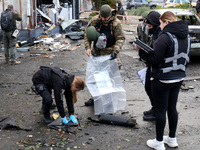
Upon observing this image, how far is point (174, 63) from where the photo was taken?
3496mm

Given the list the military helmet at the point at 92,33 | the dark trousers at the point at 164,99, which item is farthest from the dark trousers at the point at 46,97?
the dark trousers at the point at 164,99

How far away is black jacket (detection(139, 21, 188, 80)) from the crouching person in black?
1254mm

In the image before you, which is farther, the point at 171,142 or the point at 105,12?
the point at 105,12

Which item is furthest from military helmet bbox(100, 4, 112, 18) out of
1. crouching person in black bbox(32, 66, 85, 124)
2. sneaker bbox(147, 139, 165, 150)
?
sneaker bbox(147, 139, 165, 150)

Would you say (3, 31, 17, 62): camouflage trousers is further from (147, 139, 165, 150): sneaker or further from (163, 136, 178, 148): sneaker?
(163, 136, 178, 148): sneaker

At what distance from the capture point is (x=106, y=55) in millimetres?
5215

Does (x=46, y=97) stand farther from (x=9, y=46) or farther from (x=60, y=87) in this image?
(x=9, y=46)

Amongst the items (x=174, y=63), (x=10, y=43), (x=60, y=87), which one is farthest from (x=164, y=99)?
(x=10, y=43)

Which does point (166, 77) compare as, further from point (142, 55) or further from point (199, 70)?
point (199, 70)

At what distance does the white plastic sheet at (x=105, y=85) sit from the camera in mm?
4996

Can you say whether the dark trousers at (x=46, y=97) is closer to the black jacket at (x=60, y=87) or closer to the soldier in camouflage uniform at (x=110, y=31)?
the black jacket at (x=60, y=87)

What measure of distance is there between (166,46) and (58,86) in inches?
70.5

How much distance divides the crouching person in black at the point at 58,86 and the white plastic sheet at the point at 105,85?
598 millimetres

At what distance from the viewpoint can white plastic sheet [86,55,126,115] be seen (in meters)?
5.00
